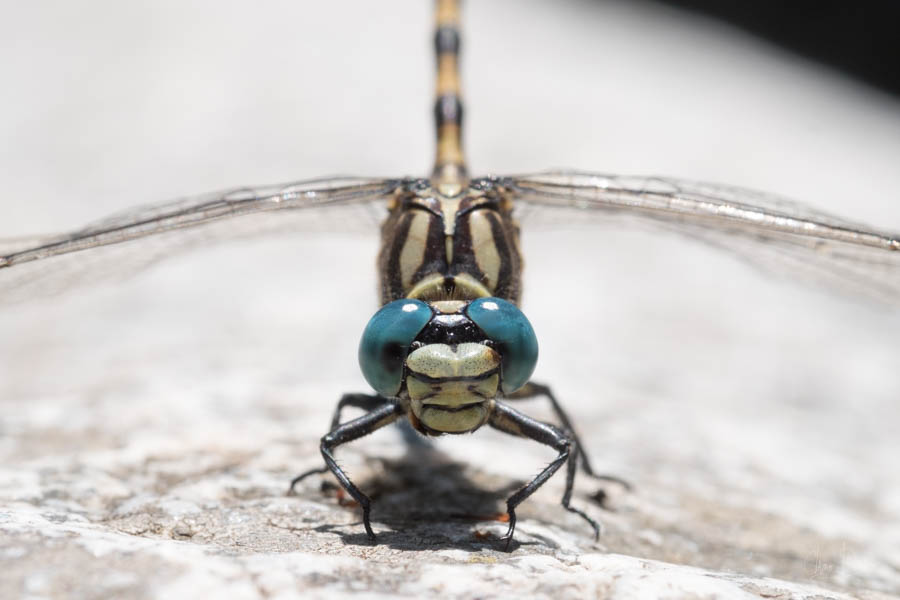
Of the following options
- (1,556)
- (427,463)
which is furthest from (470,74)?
(1,556)

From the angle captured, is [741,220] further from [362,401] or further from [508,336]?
[362,401]

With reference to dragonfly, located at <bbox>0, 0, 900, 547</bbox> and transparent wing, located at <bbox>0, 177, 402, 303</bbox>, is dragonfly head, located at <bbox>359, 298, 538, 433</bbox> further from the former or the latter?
transparent wing, located at <bbox>0, 177, 402, 303</bbox>

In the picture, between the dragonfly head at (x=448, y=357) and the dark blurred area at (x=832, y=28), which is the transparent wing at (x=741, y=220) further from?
the dark blurred area at (x=832, y=28)

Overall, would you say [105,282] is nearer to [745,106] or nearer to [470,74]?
[470,74]

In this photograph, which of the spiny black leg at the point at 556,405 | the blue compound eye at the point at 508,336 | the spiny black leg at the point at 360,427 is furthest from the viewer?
the spiny black leg at the point at 556,405

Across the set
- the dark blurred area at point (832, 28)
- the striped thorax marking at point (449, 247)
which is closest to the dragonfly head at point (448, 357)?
the striped thorax marking at point (449, 247)

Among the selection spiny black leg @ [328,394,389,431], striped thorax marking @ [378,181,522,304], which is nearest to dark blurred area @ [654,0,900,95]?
striped thorax marking @ [378,181,522,304]

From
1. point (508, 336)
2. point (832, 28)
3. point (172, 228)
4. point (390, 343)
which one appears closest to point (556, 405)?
point (508, 336)
